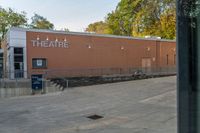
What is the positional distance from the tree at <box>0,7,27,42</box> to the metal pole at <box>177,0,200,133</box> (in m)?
45.8

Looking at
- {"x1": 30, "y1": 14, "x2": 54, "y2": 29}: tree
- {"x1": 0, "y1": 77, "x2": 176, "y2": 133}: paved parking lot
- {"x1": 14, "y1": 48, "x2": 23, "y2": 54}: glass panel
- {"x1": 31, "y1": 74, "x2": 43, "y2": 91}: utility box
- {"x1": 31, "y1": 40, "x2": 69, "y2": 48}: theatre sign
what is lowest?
{"x1": 0, "y1": 77, "x2": 176, "y2": 133}: paved parking lot

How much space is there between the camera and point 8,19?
A: 44.6m

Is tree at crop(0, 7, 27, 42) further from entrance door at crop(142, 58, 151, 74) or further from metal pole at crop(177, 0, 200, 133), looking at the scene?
metal pole at crop(177, 0, 200, 133)

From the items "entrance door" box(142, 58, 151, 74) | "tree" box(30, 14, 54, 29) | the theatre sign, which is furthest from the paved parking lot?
"tree" box(30, 14, 54, 29)

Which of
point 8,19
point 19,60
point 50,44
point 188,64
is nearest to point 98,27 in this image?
point 8,19

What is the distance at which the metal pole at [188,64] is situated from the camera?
178cm

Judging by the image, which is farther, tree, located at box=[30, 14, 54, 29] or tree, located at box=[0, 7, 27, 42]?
tree, located at box=[30, 14, 54, 29]

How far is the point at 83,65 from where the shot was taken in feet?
88.3

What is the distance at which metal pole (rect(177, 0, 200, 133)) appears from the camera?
1.78 meters

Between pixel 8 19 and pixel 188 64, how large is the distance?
4619 centimetres

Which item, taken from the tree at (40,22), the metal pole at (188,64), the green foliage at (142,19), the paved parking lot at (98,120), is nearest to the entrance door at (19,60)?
the paved parking lot at (98,120)

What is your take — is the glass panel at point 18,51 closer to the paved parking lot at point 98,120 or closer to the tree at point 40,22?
the paved parking lot at point 98,120

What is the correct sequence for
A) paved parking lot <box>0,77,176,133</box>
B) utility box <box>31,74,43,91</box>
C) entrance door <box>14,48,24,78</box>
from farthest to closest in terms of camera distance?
entrance door <box>14,48,24,78</box> < utility box <box>31,74,43,91</box> < paved parking lot <box>0,77,176,133</box>

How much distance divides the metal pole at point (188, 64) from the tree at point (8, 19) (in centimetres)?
4581
